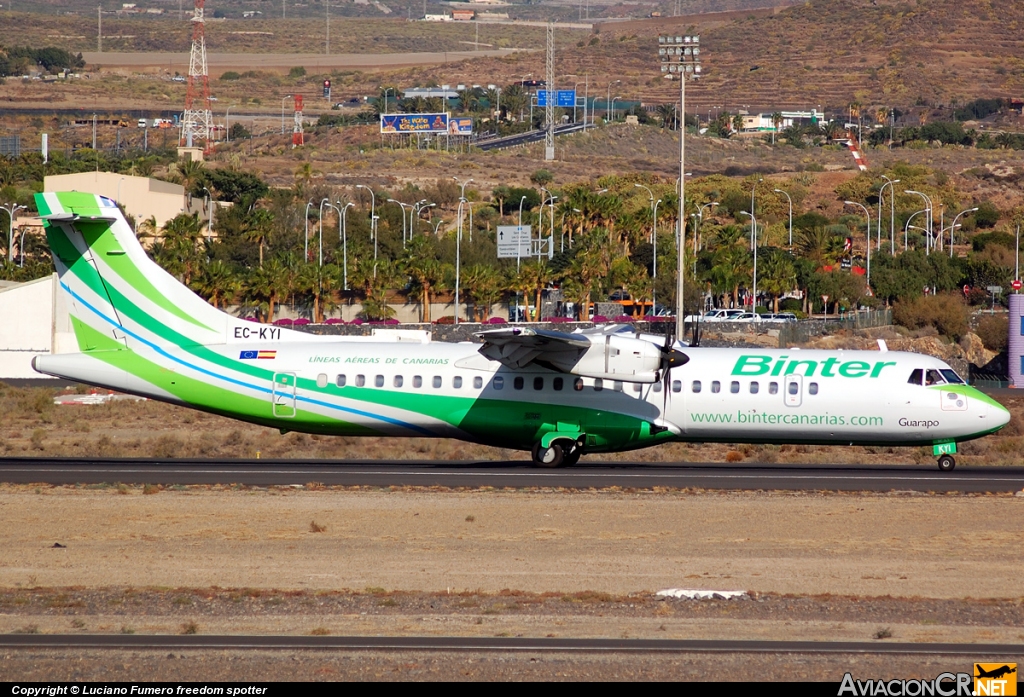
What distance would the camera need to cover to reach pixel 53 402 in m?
46.6

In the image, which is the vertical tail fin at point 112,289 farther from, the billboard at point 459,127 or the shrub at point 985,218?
the billboard at point 459,127

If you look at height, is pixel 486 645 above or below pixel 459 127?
below

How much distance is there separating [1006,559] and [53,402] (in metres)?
38.0

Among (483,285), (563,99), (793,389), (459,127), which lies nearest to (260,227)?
(483,285)

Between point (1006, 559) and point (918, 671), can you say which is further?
point (1006, 559)

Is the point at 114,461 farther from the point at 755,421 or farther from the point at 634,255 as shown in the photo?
the point at 634,255

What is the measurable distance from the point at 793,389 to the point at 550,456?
5.92m

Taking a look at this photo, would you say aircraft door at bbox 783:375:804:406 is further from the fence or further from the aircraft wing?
the fence

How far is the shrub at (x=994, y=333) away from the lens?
74.6 m

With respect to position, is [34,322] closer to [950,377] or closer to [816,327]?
[816,327]

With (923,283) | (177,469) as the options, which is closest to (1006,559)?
(177,469)

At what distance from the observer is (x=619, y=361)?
27359 mm

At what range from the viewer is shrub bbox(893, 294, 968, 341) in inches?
3027

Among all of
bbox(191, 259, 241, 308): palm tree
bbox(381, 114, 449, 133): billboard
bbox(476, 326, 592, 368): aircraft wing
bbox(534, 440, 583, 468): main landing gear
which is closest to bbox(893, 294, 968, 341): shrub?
bbox(191, 259, 241, 308): palm tree
